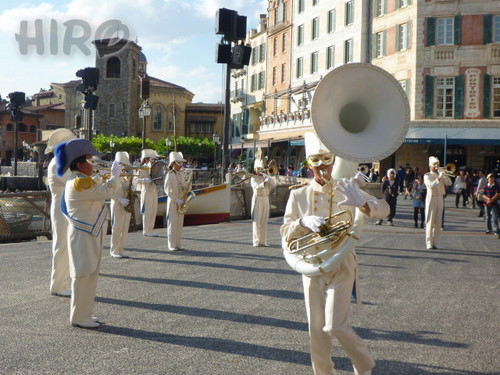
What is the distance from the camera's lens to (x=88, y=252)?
662 centimetres

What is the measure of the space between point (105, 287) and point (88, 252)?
227 cm

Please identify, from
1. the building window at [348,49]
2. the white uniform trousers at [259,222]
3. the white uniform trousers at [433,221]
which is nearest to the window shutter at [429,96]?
the building window at [348,49]

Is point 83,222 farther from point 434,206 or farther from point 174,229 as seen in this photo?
point 434,206

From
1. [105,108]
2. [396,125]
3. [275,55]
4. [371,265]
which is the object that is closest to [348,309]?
[396,125]

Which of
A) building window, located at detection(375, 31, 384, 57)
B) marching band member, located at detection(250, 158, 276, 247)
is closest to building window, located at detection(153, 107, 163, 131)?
building window, located at detection(375, 31, 384, 57)

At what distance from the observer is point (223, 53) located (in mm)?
16750

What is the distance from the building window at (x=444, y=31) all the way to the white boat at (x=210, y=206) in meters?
19.6

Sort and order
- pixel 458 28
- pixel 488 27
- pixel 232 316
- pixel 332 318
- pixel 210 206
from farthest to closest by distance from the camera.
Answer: pixel 458 28, pixel 488 27, pixel 210 206, pixel 232 316, pixel 332 318

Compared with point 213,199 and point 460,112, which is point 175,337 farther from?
point 460,112

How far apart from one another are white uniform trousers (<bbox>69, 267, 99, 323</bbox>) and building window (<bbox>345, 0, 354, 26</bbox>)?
3804cm

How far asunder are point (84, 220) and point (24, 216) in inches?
349

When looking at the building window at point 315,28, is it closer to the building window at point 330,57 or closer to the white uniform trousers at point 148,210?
the building window at point 330,57

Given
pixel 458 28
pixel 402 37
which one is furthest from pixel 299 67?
pixel 458 28

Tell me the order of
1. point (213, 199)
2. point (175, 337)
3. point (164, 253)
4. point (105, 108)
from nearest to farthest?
point (175, 337), point (164, 253), point (213, 199), point (105, 108)
